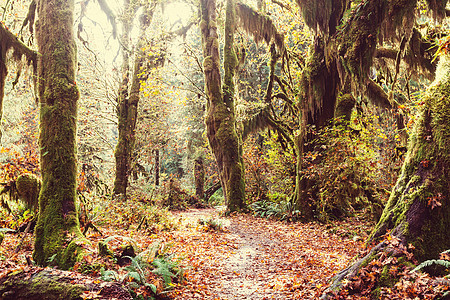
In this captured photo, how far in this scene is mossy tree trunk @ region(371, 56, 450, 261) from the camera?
359 centimetres

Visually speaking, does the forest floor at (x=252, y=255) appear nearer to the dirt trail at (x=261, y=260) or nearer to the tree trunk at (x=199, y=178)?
the dirt trail at (x=261, y=260)

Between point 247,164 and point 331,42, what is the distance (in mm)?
9410

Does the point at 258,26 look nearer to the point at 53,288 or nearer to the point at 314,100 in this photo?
the point at 314,100

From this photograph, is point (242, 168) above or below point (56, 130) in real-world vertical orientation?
below

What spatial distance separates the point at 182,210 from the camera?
705 inches

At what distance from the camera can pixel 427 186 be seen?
374 cm

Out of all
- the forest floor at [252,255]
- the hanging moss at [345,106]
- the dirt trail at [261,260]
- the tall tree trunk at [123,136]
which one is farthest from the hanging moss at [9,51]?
the hanging moss at [345,106]

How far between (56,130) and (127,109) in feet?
31.7

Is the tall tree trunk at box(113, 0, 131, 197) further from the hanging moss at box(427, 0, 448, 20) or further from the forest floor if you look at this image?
the hanging moss at box(427, 0, 448, 20)

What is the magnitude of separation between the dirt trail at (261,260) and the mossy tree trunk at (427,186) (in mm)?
1477

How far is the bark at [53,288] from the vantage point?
355 centimetres

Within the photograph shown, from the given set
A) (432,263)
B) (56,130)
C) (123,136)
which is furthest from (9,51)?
(123,136)

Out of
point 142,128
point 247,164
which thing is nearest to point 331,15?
point 247,164

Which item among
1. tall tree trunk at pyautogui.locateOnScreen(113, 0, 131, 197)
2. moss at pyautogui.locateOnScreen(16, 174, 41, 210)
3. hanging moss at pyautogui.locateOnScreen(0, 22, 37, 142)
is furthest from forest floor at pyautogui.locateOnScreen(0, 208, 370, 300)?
tall tree trunk at pyautogui.locateOnScreen(113, 0, 131, 197)
